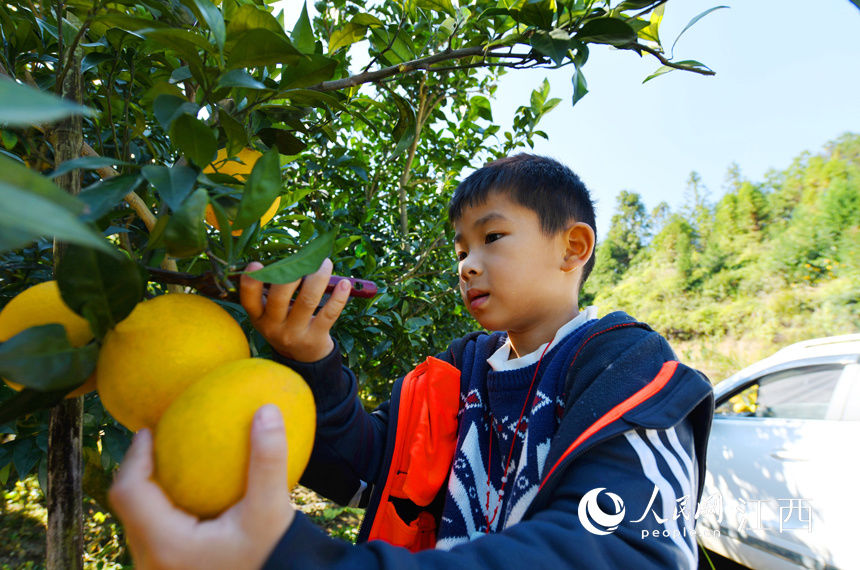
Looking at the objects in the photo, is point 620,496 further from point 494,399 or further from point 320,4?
point 320,4

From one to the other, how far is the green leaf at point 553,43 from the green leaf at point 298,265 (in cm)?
45

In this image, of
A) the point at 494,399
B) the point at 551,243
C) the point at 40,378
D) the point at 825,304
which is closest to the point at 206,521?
the point at 40,378

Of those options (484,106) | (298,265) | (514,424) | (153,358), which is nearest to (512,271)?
(514,424)

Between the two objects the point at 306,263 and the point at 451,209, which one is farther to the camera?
the point at 451,209

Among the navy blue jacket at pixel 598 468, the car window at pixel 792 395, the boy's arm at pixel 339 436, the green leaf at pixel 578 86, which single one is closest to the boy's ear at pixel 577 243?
the navy blue jacket at pixel 598 468

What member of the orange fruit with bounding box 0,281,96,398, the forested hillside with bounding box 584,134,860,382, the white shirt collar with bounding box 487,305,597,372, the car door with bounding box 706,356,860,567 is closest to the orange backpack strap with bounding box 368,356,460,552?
the white shirt collar with bounding box 487,305,597,372

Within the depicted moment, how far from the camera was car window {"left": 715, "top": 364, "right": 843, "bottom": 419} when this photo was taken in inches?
132

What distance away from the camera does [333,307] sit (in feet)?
2.16

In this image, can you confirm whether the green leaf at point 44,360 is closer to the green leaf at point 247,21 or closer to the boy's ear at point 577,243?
the green leaf at point 247,21

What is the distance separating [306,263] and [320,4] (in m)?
1.73

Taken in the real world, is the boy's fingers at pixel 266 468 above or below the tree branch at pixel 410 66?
below

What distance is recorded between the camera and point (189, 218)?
1.24 feet

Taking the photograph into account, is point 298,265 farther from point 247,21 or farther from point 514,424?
point 514,424

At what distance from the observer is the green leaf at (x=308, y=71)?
0.56 m
